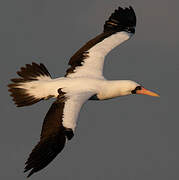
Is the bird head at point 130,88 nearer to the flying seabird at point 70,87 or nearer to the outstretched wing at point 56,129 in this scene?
the flying seabird at point 70,87

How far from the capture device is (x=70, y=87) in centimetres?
1816

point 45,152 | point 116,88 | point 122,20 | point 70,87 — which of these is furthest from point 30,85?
point 122,20

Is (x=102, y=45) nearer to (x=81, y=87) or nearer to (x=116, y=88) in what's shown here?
(x=116, y=88)

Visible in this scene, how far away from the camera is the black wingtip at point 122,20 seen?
22.8 m

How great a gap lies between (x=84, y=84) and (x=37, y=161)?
138 inches

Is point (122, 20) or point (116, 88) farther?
point (122, 20)

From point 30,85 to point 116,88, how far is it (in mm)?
2399

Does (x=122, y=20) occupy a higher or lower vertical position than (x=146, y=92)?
higher

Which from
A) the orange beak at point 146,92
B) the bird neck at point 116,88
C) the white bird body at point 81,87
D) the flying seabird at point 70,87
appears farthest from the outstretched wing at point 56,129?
the orange beak at point 146,92

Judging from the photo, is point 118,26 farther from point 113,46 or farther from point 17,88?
point 17,88

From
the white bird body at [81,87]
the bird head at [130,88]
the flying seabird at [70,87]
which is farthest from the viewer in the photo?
the bird head at [130,88]

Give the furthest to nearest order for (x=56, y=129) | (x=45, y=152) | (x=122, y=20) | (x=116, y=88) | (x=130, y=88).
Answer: (x=122, y=20), (x=130, y=88), (x=116, y=88), (x=56, y=129), (x=45, y=152)

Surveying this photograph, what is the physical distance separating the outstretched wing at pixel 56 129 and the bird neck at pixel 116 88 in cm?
116

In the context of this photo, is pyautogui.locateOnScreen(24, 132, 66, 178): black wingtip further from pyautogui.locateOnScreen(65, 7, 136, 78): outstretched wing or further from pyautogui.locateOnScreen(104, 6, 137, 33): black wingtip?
pyautogui.locateOnScreen(104, 6, 137, 33): black wingtip
